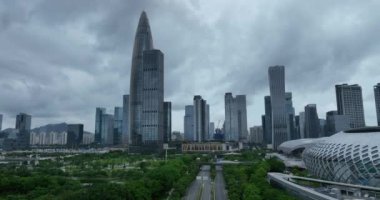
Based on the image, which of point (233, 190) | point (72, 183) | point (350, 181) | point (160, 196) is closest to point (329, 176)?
point (350, 181)

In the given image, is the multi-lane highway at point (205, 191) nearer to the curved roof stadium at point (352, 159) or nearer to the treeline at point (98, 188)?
the treeline at point (98, 188)

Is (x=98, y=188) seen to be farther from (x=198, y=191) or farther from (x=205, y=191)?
(x=205, y=191)

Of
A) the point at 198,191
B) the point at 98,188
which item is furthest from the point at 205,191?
the point at 98,188

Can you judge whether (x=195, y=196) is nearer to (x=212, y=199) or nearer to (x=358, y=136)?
(x=212, y=199)

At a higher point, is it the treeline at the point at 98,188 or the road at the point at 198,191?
the treeline at the point at 98,188

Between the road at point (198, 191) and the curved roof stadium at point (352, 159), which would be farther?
the road at point (198, 191)

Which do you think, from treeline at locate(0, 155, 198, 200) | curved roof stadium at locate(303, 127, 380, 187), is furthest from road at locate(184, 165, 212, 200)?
curved roof stadium at locate(303, 127, 380, 187)

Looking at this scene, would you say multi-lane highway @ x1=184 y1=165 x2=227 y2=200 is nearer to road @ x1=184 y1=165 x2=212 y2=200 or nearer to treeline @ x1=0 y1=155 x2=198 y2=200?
road @ x1=184 y1=165 x2=212 y2=200

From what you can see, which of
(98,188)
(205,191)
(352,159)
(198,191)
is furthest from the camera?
(205,191)

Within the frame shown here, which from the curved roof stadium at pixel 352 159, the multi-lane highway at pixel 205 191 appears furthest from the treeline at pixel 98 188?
the curved roof stadium at pixel 352 159
